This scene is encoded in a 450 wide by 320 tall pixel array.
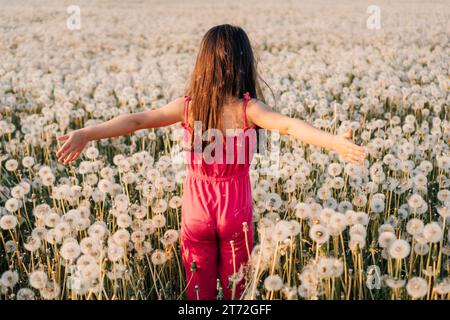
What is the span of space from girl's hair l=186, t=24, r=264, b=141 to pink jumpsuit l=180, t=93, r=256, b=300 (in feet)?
0.39

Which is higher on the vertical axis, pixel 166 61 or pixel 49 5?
pixel 49 5

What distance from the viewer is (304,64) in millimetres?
11609

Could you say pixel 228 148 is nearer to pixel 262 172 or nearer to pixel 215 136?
pixel 215 136

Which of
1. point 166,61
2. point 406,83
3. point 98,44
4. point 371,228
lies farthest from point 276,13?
point 371,228

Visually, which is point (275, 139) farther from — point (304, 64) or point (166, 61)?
point (166, 61)

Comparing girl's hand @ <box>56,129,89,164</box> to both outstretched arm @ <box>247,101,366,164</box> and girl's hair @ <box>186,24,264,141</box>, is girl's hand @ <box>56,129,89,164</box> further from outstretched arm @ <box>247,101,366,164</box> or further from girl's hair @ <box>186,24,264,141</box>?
outstretched arm @ <box>247,101,366,164</box>

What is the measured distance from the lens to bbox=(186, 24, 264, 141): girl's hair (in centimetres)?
365

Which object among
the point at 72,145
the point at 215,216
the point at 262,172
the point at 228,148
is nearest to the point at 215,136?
the point at 228,148

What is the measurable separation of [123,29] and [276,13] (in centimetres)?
734

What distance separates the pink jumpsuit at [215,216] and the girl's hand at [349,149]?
68 cm

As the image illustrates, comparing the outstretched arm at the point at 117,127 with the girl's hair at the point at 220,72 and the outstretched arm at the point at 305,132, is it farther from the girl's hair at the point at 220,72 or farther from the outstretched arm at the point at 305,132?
the outstretched arm at the point at 305,132

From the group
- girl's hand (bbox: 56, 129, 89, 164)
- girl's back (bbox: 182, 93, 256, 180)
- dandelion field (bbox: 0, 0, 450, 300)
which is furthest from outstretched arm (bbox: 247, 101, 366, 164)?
girl's hand (bbox: 56, 129, 89, 164)

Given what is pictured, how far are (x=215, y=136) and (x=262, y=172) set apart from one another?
178 centimetres

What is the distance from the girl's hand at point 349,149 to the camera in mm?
3078
